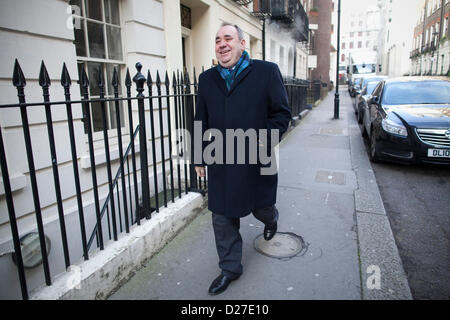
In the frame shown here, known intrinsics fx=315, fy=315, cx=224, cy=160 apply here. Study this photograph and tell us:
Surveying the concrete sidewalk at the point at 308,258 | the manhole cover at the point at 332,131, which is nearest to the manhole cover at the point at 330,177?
the concrete sidewalk at the point at 308,258

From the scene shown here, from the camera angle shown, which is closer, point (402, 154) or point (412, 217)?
point (412, 217)

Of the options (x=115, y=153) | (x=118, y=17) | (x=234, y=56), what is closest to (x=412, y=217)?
(x=234, y=56)

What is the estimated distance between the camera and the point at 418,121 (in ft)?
18.0

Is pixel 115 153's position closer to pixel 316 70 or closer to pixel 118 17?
pixel 118 17

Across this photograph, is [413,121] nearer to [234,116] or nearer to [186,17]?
[234,116]

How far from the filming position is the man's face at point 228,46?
2361 mm

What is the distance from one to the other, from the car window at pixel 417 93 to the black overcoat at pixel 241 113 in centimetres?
508

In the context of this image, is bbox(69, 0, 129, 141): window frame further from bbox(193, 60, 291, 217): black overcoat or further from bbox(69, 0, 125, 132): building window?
bbox(193, 60, 291, 217): black overcoat

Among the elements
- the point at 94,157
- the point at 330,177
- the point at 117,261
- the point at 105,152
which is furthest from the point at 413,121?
the point at 117,261

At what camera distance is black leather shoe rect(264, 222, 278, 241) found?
3.11 m

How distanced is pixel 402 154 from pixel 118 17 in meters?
5.32

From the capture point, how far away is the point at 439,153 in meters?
5.30

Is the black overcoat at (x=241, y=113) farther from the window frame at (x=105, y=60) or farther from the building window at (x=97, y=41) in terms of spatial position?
the building window at (x=97, y=41)

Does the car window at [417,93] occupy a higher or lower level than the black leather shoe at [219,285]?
higher
